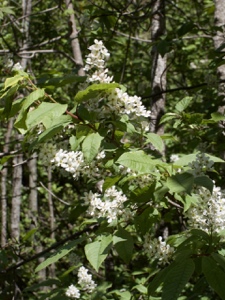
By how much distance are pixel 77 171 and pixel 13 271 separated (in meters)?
1.47

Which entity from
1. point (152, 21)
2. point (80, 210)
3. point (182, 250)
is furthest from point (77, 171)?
point (152, 21)

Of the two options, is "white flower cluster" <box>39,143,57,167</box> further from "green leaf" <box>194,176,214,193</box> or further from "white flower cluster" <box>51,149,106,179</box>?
"green leaf" <box>194,176,214,193</box>

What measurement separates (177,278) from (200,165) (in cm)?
55

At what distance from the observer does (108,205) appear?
220cm

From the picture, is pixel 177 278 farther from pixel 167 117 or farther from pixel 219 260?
pixel 167 117

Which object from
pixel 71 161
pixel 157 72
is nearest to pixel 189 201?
pixel 71 161

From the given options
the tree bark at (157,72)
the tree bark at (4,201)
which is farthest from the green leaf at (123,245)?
the tree bark at (4,201)

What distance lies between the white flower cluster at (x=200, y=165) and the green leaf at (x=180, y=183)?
0.19m

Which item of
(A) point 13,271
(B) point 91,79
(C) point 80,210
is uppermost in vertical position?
(B) point 91,79

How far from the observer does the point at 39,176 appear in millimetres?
8109

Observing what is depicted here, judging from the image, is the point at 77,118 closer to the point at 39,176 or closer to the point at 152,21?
the point at 152,21

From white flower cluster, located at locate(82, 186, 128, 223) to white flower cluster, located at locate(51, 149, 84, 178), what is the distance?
181 mm

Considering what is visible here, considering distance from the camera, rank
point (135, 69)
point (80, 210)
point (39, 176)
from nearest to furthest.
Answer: point (80, 210), point (135, 69), point (39, 176)

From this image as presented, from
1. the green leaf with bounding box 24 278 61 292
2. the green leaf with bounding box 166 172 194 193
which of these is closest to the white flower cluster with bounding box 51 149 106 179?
the green leaf with bounding box 166 172 194 193
